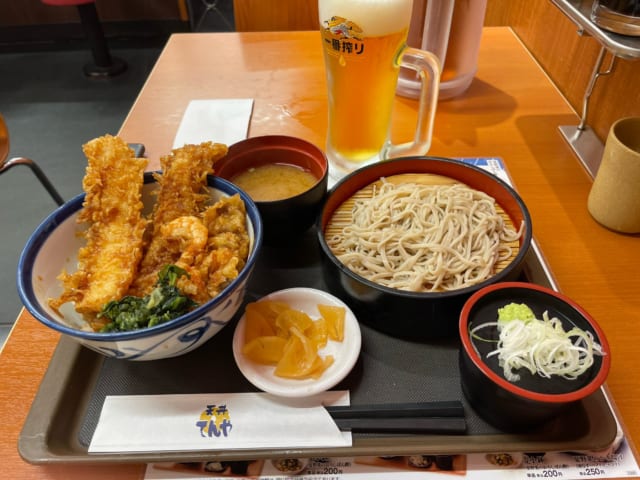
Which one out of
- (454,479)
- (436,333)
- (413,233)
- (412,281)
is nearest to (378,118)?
(413,233)

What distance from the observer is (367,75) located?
1.29 m

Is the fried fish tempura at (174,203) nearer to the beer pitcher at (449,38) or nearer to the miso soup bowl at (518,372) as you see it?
the miso soup bowl at (518,372)

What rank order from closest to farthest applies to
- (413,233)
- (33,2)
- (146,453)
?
(146,453) < (413,233) < (33,2)

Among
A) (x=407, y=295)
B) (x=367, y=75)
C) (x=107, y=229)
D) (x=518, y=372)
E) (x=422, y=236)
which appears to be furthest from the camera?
(x=367, y=75)

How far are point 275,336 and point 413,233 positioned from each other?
43 centimetres

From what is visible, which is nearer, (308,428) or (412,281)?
(308,428)

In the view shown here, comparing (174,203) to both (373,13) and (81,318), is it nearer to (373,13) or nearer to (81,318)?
(81,318)

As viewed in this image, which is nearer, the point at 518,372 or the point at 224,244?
the point at 518,372

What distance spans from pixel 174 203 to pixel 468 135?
1.06 m

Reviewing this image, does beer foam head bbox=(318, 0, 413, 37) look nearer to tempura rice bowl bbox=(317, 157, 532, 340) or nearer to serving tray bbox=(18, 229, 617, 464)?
tempura rice bowl bbox=(317, 157, 532, 340)

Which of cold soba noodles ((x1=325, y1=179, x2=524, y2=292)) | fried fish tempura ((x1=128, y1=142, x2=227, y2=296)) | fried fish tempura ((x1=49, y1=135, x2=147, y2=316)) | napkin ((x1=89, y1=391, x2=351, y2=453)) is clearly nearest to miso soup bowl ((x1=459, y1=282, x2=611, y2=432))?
cold soba noodles ((x1=325, y1=179, x2=524, y2=292))

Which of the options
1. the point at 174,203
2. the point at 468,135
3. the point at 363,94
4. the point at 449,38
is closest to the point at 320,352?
the point at 174,203

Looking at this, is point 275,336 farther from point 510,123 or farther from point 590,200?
point 510,123

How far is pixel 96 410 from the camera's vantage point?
37.4 inches
